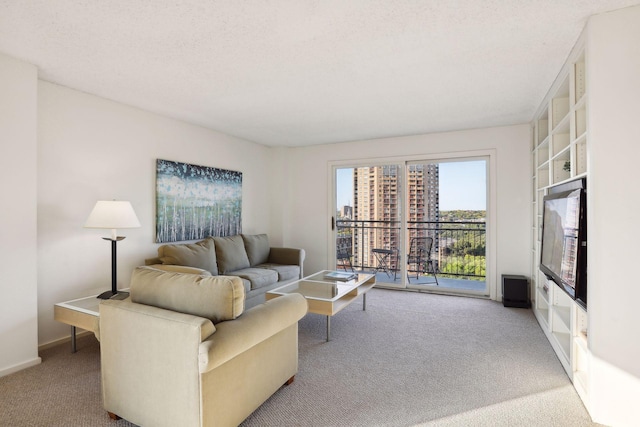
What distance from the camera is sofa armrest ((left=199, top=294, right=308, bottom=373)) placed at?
1.57 m

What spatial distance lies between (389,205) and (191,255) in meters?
3.11

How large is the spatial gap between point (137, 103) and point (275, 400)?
3.22 metres

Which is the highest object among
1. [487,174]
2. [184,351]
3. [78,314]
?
[487,174]

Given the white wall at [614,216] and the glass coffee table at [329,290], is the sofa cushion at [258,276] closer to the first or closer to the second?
the glass coffee table at [329,290]

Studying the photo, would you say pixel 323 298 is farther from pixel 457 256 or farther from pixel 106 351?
pixel 457 256

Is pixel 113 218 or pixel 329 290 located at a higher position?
pixel 113 218

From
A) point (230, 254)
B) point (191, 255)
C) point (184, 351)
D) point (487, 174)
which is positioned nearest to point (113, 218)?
point (191, 255)

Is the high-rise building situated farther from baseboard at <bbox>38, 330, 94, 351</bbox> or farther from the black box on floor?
baseboard at <bbox>38, 330, 94, 351</bbox>

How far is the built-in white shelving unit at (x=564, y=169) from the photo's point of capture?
234cm

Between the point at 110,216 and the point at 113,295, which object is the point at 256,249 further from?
the point at 110,216

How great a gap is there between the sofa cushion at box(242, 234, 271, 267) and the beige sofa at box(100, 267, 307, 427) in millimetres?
2755

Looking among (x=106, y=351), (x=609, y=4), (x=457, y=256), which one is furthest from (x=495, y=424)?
(x=457, y=256)

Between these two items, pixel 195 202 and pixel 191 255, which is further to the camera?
pixel 195 202

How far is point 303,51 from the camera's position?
8.00ft
